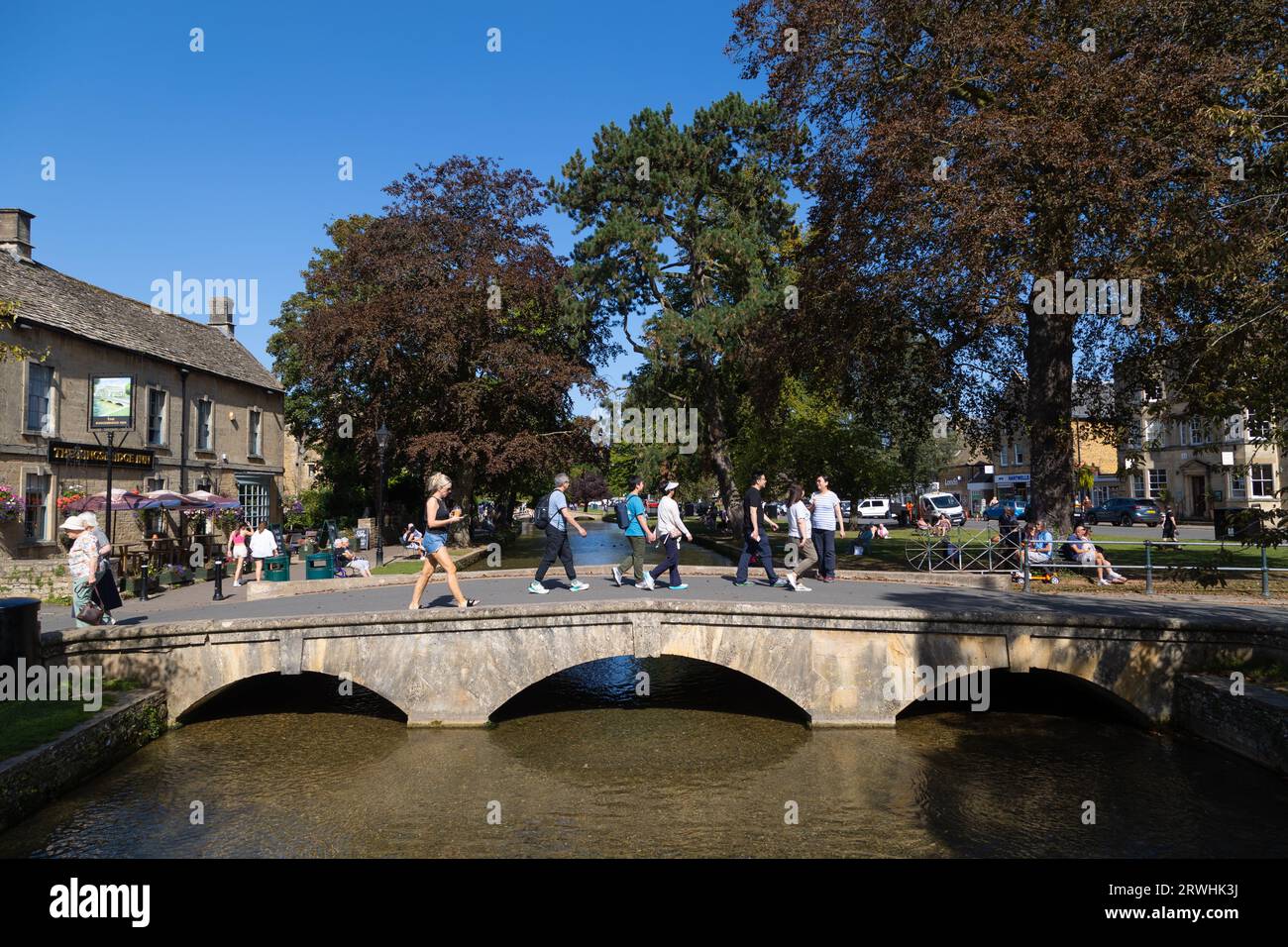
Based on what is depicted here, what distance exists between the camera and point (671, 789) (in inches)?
336

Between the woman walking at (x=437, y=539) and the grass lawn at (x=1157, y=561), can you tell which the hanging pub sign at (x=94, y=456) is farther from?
the grass lawn at (x=1157, y=561)

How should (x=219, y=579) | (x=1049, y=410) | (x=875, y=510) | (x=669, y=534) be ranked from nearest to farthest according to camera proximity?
(x=669, y=534), (x=219, y=579), (x=1049, y=410), (x=875, y=510)

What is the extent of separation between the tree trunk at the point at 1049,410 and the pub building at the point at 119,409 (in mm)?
20517

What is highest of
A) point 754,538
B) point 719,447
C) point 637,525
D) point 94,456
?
point 719,447

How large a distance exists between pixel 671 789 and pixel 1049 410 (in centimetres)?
1292

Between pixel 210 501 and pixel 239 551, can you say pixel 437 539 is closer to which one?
pixel 239 551

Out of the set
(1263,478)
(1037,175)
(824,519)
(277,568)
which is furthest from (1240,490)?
(277,568)

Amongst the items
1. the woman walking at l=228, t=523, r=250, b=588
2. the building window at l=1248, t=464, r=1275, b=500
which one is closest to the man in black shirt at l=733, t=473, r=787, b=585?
the woman walking at l=228, t=523, r=250, b=588

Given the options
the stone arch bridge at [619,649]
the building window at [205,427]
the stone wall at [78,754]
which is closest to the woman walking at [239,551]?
the stone arch bridge at [619,649]

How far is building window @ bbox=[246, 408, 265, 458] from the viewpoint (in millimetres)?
30406

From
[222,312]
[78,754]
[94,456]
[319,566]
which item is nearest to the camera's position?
[78,754]
